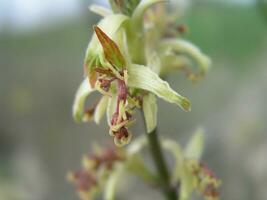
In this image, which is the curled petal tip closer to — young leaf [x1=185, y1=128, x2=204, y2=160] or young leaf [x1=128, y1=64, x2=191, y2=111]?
young leaf [x1=128, y1=64, x2=191, y2=111]

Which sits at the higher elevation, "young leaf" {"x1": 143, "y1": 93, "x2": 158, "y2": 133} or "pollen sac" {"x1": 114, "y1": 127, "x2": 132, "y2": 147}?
"young leaf" {"x1": 143, "y1": 93, "x2": 158, "y2": 133}

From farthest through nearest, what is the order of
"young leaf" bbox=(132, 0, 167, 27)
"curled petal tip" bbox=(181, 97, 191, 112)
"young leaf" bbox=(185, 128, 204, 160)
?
"young leaf" bbox=(185, 128, 204, 160) → "young leaf" bbox=(132, 0, 167, 27) → "curled petal tip" bbox=(181, 97, 191, 112)

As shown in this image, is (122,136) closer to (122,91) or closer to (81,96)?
(122,91)

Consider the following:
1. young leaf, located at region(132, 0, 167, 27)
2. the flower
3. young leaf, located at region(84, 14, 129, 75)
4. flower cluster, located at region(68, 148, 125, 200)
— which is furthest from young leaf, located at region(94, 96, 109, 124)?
flower cluster, located at region(68, 148, 125, 200)

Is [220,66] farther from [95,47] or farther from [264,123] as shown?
[95,47]

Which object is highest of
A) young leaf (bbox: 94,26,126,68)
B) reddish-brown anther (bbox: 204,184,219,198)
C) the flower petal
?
young leaf (bbox: 94,26,126,68)

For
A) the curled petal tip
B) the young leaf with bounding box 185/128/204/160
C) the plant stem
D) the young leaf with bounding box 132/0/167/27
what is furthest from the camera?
the young leaf with bounding box 185/128/204/160

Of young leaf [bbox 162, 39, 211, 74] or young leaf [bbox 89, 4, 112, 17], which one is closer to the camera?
young leaf [bbox 89, 4, 112, 17]

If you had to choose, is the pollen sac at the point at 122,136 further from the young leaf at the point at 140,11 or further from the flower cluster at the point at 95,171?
the flower cluster at the point at 95,171

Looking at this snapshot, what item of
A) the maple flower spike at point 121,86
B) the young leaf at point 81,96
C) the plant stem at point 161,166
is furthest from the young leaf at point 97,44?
the plant stem at point 161,166
